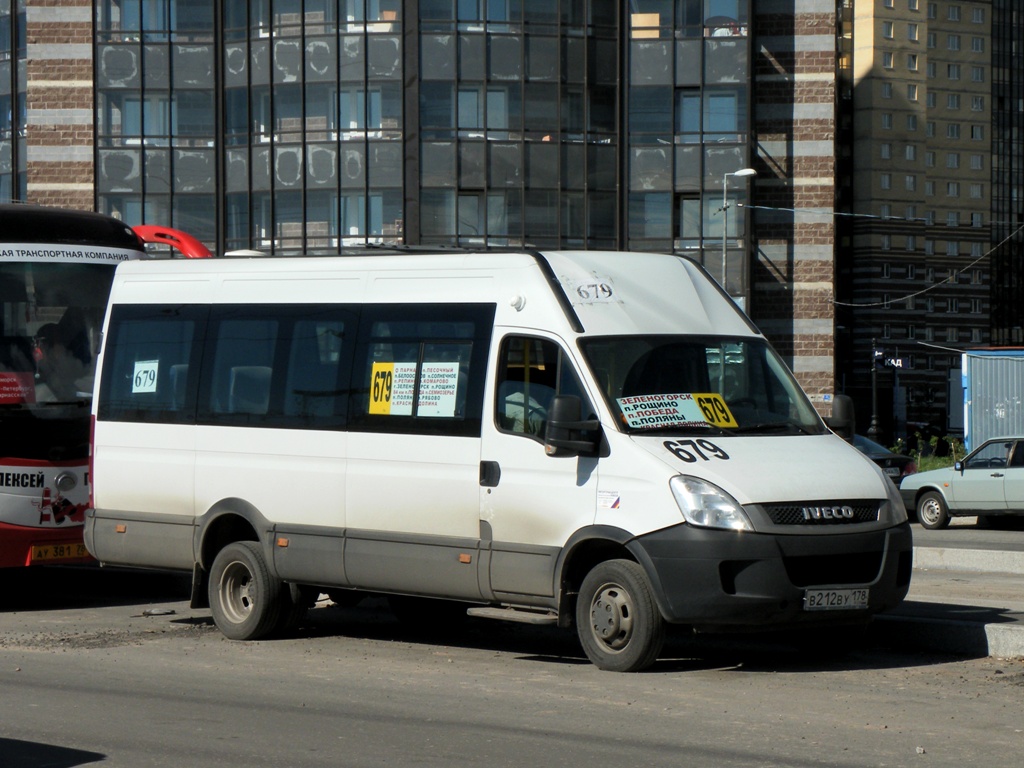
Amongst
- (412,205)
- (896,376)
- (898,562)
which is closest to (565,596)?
(898,562)

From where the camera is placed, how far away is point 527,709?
846cm

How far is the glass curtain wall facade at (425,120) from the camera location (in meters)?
47.6

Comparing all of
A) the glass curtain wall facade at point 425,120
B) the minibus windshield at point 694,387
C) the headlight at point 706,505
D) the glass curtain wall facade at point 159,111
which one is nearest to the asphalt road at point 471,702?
the headlight at point 706,505

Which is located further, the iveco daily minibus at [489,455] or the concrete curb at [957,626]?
the concrete curb at [957,626]

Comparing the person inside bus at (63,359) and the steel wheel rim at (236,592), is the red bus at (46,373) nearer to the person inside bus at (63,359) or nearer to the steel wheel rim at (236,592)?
the person inside bus at (63,359)

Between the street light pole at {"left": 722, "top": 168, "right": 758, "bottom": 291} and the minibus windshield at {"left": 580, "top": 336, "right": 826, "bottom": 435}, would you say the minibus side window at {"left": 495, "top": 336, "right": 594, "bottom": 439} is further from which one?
the street light pole at {"left": 722, "top": 168, "right": 758, "bottom": 291}

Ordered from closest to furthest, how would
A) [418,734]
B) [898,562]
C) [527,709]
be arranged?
1. [418,734]
2. [527,709]
3. [898,562]

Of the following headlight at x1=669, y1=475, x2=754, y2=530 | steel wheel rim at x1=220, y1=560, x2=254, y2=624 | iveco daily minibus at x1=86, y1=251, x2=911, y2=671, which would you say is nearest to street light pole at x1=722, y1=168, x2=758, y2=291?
iveco daily minibus at x1=86, y1=251, x2=911, y2=671

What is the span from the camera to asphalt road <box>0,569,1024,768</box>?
23.7ft

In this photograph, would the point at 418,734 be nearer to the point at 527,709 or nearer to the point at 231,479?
the point at 527,709

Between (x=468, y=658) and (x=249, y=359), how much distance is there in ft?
8.93

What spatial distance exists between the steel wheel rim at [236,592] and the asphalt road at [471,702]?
27 cm

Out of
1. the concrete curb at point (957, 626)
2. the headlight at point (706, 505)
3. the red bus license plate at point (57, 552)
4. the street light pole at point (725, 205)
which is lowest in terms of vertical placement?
the concrete curb at point (957, 626)

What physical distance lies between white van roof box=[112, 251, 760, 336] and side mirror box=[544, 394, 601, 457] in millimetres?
568
